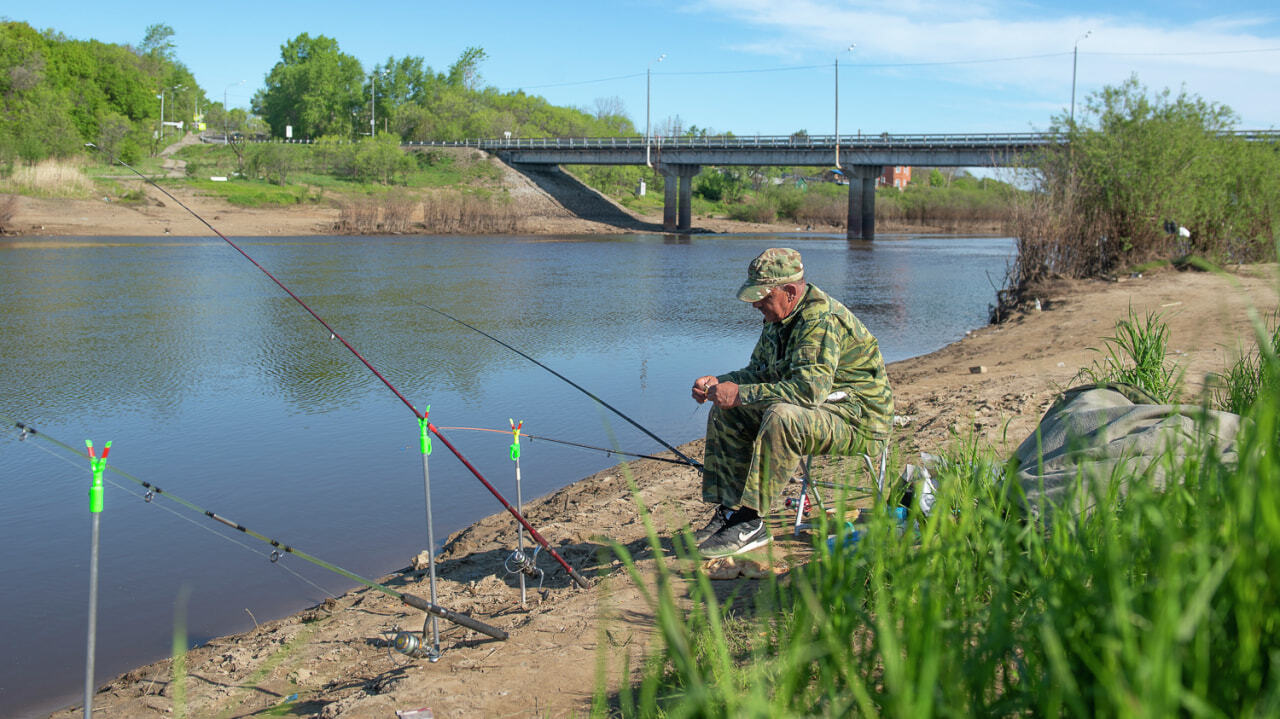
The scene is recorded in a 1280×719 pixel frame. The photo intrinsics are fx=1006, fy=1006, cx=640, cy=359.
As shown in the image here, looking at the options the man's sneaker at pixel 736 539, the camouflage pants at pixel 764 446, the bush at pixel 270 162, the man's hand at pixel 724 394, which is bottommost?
the man's sneaker at pixel 736 539

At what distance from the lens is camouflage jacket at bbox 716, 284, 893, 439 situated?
13.9 feet

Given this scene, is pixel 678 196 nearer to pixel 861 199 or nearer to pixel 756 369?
pixel 861 199

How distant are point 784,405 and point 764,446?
0.61 ft

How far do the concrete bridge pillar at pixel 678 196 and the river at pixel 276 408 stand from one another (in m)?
37.4

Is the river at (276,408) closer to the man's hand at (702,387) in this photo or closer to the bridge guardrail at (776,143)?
the man's hand at (702,387)

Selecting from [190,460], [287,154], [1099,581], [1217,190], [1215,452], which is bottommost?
[190,460]

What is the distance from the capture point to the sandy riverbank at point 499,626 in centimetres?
319

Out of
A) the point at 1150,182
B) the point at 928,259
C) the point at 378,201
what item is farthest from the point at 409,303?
the point at 378,201

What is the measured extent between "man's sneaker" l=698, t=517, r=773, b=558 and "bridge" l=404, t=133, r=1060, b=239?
4747 cm

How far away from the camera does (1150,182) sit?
16.6 m

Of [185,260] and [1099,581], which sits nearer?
[1099,581]

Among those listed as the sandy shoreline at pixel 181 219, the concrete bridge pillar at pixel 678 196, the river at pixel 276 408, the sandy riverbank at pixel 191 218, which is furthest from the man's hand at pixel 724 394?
the concrete bridge pillar at pixel 678 196

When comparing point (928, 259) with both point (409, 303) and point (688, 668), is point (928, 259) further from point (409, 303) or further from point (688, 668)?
point (688, 668)

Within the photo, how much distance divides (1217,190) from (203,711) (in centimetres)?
1792
